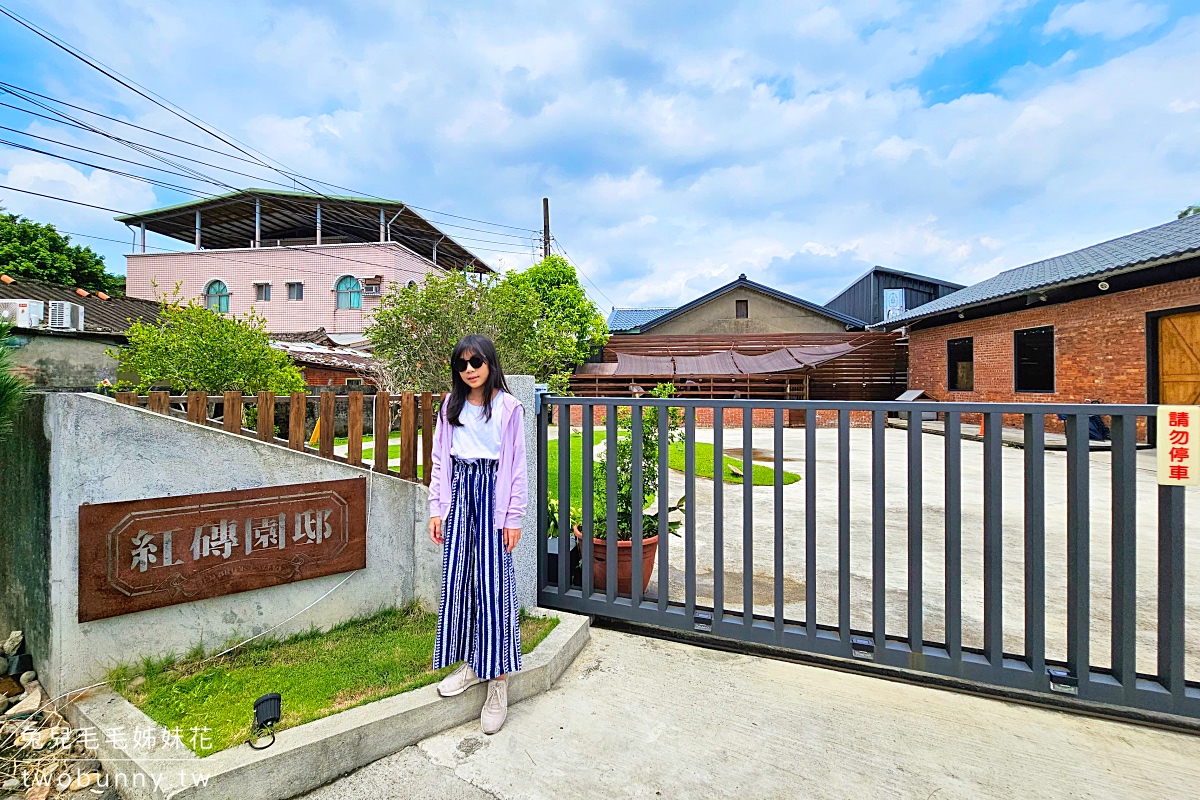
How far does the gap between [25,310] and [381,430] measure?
10.1 m

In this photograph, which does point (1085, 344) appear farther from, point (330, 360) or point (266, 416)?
point (330, 360)

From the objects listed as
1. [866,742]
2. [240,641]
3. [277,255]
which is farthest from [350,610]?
[277,255]

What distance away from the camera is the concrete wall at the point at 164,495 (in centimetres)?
188

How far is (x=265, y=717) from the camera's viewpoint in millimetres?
1611

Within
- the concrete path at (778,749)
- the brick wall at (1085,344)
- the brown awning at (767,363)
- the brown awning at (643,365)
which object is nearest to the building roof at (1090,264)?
the brick wall at (1085,344)

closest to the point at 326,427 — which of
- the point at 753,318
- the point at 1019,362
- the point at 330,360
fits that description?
the point at 330,360

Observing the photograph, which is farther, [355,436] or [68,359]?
[68,359]

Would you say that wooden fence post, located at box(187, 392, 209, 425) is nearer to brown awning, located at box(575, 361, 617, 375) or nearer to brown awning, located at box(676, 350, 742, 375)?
brown awning, located at box(676, 350, 742, 375)

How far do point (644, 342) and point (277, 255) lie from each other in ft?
49.4

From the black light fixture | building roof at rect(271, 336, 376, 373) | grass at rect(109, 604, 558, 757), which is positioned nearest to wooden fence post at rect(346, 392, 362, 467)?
grass at rect(109, 604, 558, 757)

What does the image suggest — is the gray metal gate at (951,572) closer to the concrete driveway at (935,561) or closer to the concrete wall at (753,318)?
the concrete driveway at (935,561)

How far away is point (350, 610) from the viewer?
248cm

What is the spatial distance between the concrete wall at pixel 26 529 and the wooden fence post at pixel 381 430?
112 centimetres

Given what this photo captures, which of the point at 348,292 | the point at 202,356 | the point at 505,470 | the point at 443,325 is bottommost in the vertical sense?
the point at 505,470
